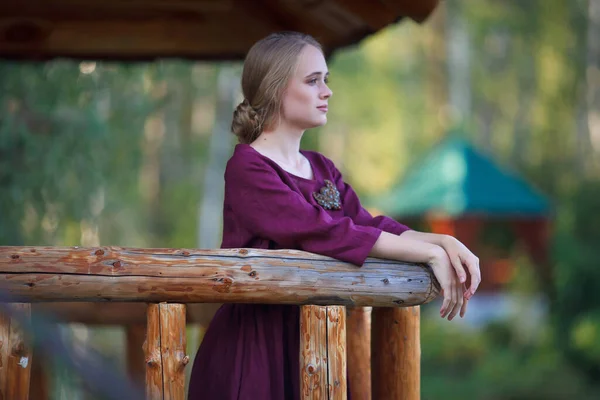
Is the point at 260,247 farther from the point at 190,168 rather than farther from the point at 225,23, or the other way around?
the point at 190,168

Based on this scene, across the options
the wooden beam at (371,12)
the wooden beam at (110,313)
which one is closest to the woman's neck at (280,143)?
the wooden beam at (371,12)

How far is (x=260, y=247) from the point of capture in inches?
118

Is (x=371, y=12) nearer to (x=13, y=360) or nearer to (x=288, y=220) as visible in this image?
(x=288, y=220)

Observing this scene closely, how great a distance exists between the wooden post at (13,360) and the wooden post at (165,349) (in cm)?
37

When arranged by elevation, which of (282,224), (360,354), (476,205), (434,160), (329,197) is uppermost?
(434,160)

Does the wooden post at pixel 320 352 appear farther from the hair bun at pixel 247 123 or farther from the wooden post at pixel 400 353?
the hair bun at pixel 247 123

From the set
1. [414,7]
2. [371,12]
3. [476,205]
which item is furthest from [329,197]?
[476,205]

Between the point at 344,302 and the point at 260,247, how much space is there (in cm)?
35

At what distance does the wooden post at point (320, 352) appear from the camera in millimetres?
2828

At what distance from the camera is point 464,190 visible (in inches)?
606

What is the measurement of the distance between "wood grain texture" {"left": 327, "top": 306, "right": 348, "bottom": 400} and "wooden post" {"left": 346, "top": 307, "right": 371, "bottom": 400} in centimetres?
67

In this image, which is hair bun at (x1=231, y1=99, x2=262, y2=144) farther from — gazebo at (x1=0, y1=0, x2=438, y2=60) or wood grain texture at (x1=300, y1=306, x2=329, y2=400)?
gazebo at (x1=0, y1=0, x2=438, y2=60)

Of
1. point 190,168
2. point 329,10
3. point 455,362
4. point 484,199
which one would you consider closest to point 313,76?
point 329,10

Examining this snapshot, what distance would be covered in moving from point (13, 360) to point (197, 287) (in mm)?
589
